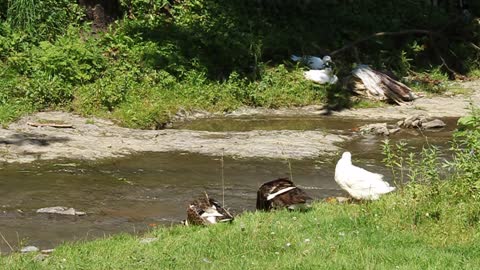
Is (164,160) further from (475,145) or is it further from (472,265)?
(472,265)

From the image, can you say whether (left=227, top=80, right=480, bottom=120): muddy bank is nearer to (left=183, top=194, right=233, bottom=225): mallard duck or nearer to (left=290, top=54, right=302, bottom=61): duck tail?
(left=290, top=54, right=302, bottom=61): duck tail

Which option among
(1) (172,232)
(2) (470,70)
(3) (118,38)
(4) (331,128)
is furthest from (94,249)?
(2) (470,70)

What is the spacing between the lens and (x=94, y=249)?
24.0ft

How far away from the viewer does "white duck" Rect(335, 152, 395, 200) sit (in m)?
8.64

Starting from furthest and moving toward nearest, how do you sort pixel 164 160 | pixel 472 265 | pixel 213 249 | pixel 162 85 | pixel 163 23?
pixel 163 23
pixel 162 85
pixel 164 160
pixel 213 249
pixel 472 265

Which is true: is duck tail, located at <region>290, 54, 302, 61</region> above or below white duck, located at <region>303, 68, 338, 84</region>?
above

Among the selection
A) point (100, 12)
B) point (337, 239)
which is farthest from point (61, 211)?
point (100, 12)

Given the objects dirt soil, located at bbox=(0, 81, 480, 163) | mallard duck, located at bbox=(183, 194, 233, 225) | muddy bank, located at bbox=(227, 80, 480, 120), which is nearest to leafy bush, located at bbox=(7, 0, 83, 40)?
dirt soil, located at bbox=(0, 81, 480, 163)

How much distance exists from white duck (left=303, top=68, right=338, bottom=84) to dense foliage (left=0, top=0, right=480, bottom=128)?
0.23 m

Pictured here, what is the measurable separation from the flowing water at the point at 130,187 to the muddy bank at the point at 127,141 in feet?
1.11

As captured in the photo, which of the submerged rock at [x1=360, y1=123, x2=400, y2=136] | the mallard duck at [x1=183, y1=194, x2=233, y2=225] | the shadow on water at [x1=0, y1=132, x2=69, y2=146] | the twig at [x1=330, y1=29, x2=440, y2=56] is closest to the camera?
the mallard duck at [x1=183, y1=194, x2=233, y2=225]

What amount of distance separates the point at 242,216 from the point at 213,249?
122 cm

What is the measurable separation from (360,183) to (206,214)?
5.67 ft

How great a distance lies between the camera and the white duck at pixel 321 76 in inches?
696
